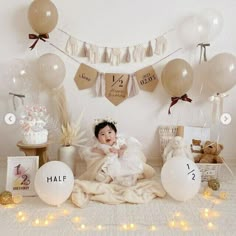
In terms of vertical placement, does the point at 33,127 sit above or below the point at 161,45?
below

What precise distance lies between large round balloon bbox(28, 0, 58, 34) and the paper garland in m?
0.29

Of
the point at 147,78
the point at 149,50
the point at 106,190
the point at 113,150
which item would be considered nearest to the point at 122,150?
the point at 113,150

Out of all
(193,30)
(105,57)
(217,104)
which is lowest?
(217,104)

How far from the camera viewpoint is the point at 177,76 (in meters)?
1.91

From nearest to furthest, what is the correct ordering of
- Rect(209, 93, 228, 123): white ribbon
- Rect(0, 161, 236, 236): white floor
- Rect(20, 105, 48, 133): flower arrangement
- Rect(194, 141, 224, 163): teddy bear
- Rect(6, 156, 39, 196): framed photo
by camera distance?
Rect(0, 161, 236, 236): white floor
Rect(6, 156, 39, 196): framed photo
Rect(20, 105, 48, 133): flower arrangement
Rect(194, 141, 224, 163): teddy bear
Rect(209, 93, 228, 123): white ribbon

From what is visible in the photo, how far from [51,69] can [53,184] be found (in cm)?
65

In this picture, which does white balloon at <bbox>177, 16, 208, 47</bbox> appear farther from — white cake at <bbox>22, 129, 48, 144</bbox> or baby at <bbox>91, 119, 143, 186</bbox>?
white cake at <bbox>22, 129, 48, 144</bbox>

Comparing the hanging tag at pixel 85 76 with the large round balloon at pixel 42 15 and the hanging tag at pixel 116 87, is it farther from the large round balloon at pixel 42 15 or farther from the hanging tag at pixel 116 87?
the large round balloon at pixel 42 15

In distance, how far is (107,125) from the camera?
1.89 meters

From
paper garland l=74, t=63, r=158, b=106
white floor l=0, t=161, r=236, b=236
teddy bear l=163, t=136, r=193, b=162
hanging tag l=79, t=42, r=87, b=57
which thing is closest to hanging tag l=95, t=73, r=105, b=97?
paper garland l=74, t=63, r=158, b=106

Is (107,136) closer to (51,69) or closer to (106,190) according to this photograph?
(106,190)

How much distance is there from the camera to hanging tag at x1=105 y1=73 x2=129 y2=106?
210 centimetres

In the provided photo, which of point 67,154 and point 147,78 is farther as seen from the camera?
point 147,78

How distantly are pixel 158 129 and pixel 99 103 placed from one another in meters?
0.35
